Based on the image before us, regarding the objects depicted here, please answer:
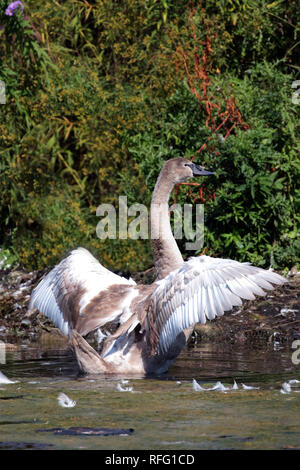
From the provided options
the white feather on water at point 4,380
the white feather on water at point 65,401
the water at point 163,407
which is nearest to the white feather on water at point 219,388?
the water at point 163,407

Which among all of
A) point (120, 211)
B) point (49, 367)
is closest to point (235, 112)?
point (120, 211)

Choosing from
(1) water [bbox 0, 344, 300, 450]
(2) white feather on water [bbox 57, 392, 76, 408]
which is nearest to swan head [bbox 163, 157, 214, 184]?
(1) water [bbox 0, 344, 300, 450]

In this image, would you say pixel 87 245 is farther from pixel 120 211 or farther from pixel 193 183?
pixel 193 183

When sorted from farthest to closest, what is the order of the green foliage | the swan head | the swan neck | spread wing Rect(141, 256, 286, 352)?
the green foliage, the swan head, the swan neck, spread wing Rect(141, 256, 286, 352)

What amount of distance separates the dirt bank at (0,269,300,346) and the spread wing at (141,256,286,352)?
222 centimetres

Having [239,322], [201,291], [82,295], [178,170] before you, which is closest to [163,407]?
[201,291]

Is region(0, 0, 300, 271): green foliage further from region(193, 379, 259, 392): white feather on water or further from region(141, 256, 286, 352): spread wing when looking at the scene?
region(193, 379, 259, 392): white feather on water

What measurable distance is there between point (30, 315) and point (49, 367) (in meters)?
2.61

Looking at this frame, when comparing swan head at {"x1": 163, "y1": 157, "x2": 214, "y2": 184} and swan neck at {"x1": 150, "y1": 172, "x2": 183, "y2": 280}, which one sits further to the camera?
swan head at {"x1": 163, "y1": 157, "x2": 214, "y2": 184}

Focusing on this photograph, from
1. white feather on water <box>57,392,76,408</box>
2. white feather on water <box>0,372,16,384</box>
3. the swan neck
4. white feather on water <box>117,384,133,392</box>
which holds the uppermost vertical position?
the swan neck

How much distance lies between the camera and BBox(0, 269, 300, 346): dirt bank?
852 cm

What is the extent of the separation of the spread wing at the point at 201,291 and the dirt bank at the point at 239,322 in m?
2.22

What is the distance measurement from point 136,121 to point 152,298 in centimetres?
459
